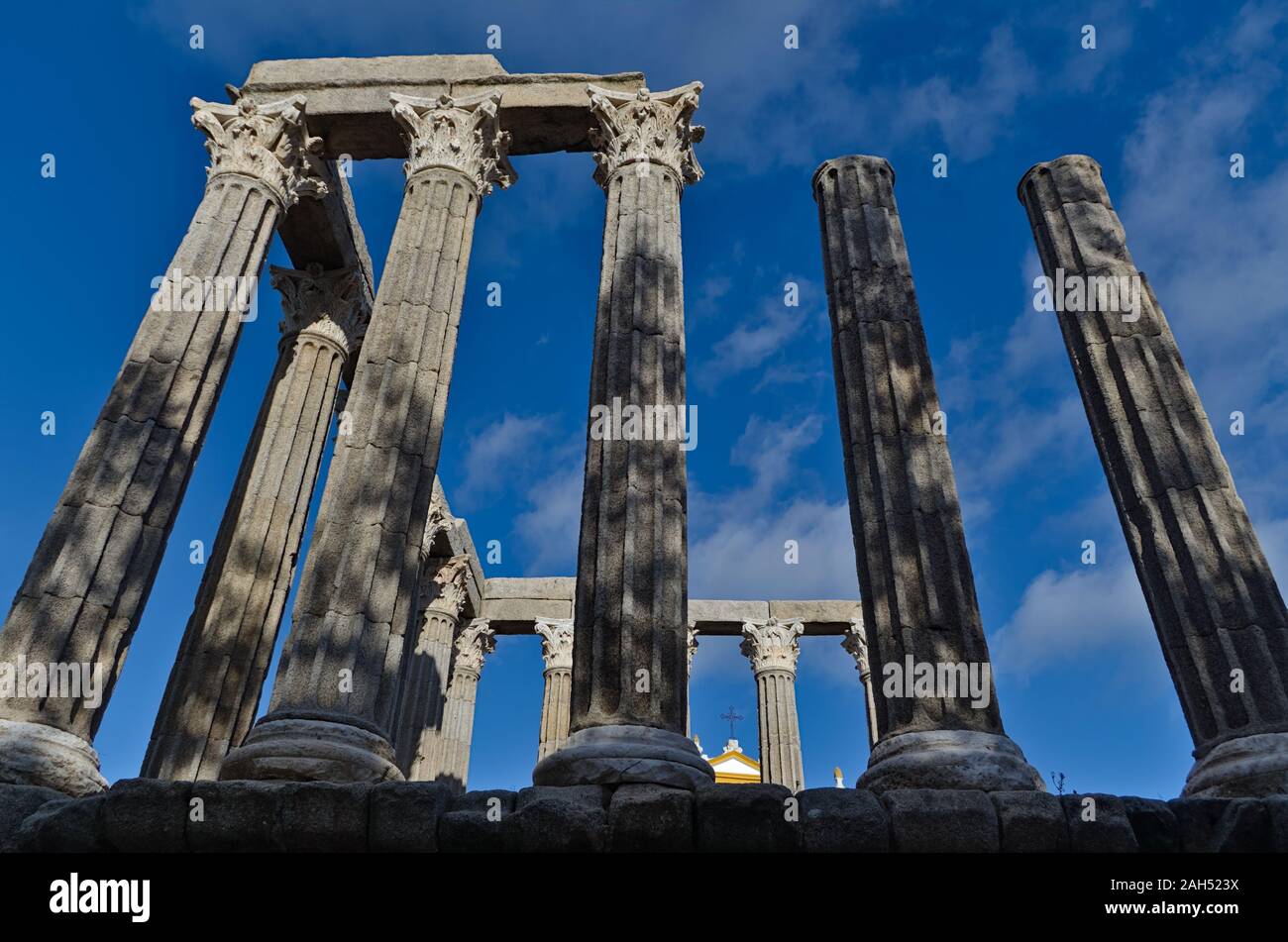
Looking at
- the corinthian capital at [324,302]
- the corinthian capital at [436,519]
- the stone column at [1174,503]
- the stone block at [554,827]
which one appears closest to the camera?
the stone block at [554,827]

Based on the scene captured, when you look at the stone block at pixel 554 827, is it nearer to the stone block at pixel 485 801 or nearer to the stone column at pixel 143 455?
the stone block at pixel 485 801

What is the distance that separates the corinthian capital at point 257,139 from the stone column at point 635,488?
6.18 metres

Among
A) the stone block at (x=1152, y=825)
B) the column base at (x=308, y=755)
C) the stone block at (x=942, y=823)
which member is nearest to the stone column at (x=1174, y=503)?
the stone block at (x=1152, y=825)

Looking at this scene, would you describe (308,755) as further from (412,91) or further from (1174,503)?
(412,91)

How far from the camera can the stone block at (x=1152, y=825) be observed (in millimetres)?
9070

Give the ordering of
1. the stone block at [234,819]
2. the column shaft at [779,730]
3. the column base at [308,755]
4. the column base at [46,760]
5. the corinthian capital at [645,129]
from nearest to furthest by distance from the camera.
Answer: the stone block at [234,819] → the column base at [308,755] → the column base at [46,760] → the corinthian capital at [645,129] → the column shaft at [779,730]

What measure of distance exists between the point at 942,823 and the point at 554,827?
3876 millimetres

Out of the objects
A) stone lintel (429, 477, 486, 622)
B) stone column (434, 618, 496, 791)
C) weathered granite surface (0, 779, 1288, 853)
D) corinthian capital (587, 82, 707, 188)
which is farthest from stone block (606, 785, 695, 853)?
stone column (434, 618, 496, 791)

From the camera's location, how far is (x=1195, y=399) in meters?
14.6

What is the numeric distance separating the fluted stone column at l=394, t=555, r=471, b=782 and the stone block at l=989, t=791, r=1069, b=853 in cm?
2067

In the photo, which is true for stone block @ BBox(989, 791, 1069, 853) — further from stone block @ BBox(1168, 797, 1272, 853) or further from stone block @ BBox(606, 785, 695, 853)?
stone block @ BBox(606, 785, 695, 853)
